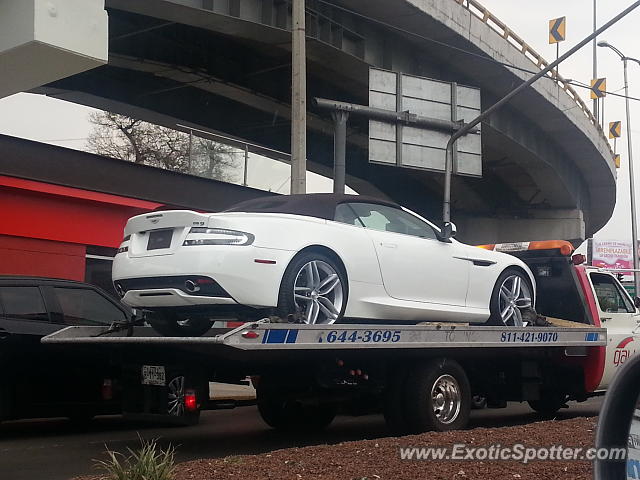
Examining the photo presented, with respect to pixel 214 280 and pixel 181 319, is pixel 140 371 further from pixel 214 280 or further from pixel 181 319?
pixel 214 280

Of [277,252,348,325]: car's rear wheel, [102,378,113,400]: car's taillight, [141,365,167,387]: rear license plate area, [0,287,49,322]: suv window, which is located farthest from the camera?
[102,378,113,400]: car's taillight

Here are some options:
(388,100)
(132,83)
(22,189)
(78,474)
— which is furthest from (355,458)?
(132,83)

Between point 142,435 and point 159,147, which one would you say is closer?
point 142,435

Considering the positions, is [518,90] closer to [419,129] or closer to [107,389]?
[419,129]

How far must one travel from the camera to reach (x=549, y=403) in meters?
10.6

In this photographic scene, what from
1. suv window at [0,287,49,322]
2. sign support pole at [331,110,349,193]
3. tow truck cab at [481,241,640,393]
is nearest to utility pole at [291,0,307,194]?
sign support pole at [331,110,349,193]

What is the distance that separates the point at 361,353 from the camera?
7.54 metres

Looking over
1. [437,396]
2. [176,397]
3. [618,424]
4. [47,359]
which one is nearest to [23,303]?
[47,359]

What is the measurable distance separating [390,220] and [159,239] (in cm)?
239

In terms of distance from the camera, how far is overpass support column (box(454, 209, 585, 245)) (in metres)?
36.5

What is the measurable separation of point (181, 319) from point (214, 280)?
3.46 feet

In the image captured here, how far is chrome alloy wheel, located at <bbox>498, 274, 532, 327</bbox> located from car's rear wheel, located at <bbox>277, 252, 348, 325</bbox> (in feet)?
8.34

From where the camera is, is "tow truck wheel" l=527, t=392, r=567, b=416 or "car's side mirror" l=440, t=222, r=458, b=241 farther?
"tow truck wheel" l=527, t=392, r=567, b=416

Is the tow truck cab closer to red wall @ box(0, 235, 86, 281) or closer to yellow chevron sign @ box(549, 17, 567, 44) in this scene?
red wall @ box(0, 235, 86, 281)
